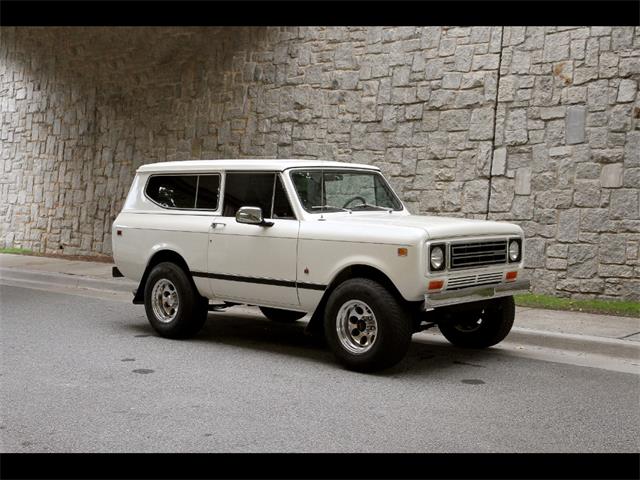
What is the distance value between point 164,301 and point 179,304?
36 cm

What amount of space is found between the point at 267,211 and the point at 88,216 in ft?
38.0

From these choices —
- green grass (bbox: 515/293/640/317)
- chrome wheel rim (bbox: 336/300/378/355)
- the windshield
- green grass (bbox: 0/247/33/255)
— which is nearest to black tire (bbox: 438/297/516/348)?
chrome wheel rim (bbox: 336/300/378/355)

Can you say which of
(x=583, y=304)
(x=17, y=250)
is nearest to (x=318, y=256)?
(x=583, y=304)

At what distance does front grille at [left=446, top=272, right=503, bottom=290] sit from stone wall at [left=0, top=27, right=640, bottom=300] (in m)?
4.14

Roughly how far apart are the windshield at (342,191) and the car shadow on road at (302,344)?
1.49 metres

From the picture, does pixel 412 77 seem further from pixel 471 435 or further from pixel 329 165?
pixel 471 435

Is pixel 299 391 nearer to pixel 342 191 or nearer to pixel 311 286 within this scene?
pixel 311 286

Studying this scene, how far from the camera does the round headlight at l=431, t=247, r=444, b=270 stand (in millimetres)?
6531

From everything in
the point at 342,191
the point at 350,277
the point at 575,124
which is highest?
the point at 575,124

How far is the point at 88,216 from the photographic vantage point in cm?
1819

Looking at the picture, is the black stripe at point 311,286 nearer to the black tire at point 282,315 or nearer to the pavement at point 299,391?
the pavement at point 299,391

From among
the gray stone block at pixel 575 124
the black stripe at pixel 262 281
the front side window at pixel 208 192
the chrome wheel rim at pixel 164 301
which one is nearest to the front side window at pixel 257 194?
the front side window at pixel 208 192

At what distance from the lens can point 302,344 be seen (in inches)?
323

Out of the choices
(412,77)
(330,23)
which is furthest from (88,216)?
(412,77)
